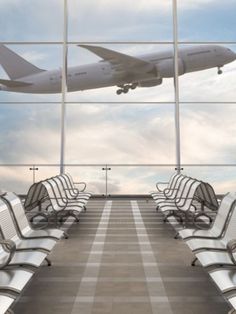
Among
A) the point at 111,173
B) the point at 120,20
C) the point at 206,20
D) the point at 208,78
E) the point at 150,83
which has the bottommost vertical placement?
the point at 111,173

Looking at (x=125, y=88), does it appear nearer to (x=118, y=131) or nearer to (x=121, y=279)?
(x=118, y=131)

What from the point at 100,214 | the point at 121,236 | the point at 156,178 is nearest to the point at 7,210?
the point at 121,236

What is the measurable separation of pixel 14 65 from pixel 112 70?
3277 mm

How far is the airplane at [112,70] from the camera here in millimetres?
14039

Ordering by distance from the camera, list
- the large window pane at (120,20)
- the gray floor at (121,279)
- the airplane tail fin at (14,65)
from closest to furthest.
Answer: the gray floor at (121,279) → the large window pane at (120,20) → the airplane tail fin at (14,65)

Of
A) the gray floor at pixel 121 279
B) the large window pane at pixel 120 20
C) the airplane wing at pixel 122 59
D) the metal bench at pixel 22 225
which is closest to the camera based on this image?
the gray floor at pixel 121 279

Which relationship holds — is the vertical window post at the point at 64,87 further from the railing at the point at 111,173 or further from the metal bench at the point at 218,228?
the metal bench at the point at 218,228

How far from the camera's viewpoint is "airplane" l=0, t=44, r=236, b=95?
1404cm

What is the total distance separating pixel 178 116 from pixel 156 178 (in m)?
1.55

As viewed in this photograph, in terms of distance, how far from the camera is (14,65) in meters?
17.4

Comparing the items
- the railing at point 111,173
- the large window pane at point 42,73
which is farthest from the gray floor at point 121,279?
the large window pane at point 42,73

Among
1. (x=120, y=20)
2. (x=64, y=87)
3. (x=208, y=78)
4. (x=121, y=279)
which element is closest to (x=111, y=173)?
(x=64, y=87)

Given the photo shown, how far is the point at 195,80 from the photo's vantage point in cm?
1597

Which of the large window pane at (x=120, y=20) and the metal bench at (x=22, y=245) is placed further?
the large window pane at (x=120, y=20)
